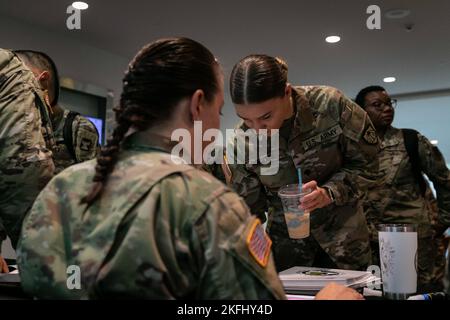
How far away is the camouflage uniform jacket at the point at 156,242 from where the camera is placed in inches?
24.9

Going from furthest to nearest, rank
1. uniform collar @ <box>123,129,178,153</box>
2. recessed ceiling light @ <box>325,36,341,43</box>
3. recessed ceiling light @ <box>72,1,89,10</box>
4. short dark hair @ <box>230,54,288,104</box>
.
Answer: recessed ceiling light @ <box>325,36,341,43</box> → recessed ceiling light @ <box>72,1,89,10</box> → short dark hair @ <box>230,54,288,104</box> → uniform collar @ <box>123,129,178,153</box>

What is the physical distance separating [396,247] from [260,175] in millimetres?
750

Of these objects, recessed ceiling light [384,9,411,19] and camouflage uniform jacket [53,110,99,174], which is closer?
camouflage uniform jacket [53,110,99,174]

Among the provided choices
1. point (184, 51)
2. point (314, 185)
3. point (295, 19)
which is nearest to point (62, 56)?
point (295, 19)

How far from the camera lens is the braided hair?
2.58 ft

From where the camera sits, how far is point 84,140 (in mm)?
2256

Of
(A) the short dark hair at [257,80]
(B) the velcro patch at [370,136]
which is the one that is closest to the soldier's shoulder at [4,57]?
(A) the short dark hair at [257,80]

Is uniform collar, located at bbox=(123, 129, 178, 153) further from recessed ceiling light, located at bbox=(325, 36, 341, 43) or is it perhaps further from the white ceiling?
recessed ceiling light, located at bbox=(325, 36, 341, 43)

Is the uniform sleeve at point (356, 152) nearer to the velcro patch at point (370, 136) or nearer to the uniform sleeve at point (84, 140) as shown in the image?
the velcro patch at point (370, 136)

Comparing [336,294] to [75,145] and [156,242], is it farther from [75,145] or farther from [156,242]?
[75,145]

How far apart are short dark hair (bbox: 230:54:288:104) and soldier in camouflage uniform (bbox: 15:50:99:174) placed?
99cm

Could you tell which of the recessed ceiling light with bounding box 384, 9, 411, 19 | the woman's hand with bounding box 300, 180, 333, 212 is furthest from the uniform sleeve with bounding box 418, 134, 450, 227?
the woman's hand with bounding box 300, 180, 333, 212

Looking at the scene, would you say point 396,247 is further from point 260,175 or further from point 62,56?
point 62,56

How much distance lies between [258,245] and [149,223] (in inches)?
6.2
